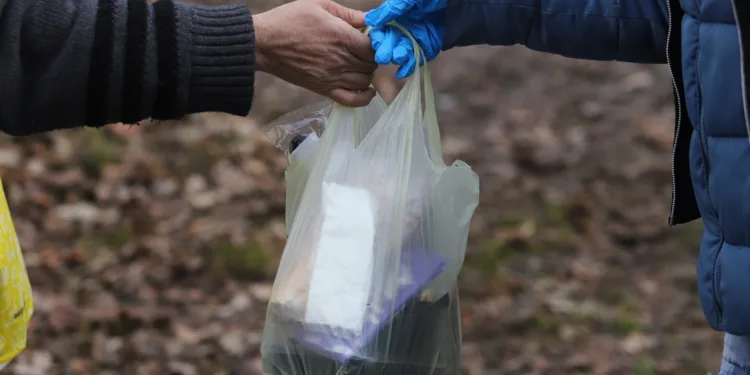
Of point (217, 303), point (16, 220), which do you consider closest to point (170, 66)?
point (217, 303)

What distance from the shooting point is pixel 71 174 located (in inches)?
179

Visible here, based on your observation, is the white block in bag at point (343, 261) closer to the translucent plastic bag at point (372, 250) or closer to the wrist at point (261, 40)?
the translucent plastic bag at point (372, 250)

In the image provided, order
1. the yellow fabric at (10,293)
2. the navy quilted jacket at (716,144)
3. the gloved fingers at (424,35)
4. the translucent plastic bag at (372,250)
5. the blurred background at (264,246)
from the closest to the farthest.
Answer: the navy quilted jacket at (716,144) < the yellow fabric at (10,293) < the translucent plastic bag at (372,250) < the gloved fingers at (424,35) < the blurred background at (264,246)

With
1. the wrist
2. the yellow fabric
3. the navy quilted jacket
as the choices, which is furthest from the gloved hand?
the yellow fabric

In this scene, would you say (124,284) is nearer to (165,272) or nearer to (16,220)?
(165,272)

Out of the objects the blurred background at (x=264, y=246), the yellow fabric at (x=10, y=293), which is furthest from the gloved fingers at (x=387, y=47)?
the blurred background at (x=264, y=246)

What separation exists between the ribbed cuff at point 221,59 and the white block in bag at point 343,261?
331 millimetres

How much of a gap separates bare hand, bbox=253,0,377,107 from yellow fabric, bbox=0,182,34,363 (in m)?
0.71

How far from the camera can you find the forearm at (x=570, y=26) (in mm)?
1882

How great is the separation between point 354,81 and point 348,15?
18 centimetres

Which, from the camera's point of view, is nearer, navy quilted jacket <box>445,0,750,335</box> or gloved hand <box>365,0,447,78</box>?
navy quilted jacket <box>445,0,750,335</box>

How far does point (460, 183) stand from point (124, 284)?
2.24 meters

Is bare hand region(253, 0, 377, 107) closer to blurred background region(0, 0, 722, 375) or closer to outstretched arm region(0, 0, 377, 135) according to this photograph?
outstretched arm region(0, 0, 377, 135)

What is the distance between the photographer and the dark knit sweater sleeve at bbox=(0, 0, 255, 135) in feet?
5.73
